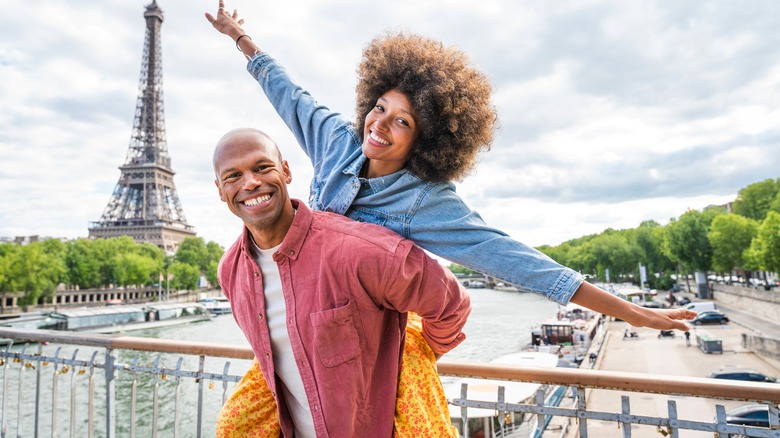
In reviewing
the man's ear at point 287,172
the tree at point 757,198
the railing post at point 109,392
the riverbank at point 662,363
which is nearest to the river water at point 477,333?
the riverbank at point 662,363

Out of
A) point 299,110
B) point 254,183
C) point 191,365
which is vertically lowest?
point 191,365

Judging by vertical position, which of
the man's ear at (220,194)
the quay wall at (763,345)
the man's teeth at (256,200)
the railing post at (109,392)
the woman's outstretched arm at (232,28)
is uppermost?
the woman's outstretched arm at (232,28)

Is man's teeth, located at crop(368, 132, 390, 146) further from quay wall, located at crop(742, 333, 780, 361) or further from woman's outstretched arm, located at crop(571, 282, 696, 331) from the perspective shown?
quay wall, located at crop(742, 333, 780, 361)

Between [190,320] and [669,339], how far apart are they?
104ft

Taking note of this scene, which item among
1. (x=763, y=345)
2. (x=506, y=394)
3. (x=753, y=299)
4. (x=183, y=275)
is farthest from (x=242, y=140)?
(x=183, y=275)

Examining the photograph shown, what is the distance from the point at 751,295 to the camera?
110 feet

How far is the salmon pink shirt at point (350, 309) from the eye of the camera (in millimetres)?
1651

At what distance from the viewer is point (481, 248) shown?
1702 mm

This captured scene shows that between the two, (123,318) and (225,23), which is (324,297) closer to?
(225,23)

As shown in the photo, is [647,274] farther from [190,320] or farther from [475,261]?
[475,261]

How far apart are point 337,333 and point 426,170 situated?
0.62 metres

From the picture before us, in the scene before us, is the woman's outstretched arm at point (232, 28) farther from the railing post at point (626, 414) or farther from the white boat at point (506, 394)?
the white boat at point (506, 394)

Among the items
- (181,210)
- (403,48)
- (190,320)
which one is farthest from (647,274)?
(403,48)

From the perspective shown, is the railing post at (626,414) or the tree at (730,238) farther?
the tree at (730,238)
